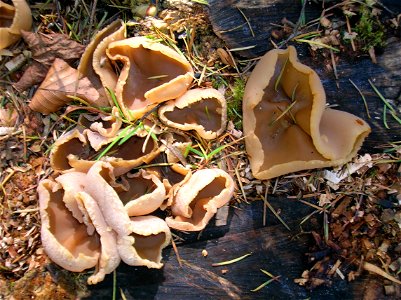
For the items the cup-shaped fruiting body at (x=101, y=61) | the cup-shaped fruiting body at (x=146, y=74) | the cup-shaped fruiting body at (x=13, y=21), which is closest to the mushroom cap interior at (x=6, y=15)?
the cup-shaped fruiting body at (x=13, y=21)

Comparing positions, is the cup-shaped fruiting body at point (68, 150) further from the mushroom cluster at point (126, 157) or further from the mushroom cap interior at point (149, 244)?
the mushroom cap interior at point (149, 244)

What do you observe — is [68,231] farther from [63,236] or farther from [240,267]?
[240,267]

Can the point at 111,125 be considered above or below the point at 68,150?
above

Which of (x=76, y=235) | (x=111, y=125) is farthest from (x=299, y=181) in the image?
(x=76, y=235)

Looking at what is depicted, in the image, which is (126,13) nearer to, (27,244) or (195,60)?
(195,60)

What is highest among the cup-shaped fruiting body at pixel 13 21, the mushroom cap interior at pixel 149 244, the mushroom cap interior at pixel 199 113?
the cup-shaped fruiting body at pixel 13 21

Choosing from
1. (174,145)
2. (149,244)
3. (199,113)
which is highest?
(199,113)

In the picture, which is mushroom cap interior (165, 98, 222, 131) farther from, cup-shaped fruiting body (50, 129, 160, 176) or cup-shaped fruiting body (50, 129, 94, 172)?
cup-shaped fruiting body (50, 129, 94, 172)

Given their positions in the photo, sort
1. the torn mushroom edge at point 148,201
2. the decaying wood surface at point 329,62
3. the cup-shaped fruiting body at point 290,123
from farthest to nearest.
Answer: the decaying wood surface at point 329,62 < the cup-shaped fruiting body at point 290,123 < the torn mushroom edge at point 148,201
